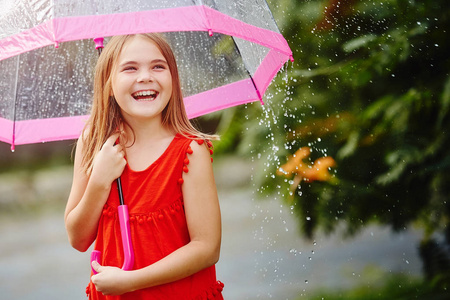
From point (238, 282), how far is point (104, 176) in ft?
10.3

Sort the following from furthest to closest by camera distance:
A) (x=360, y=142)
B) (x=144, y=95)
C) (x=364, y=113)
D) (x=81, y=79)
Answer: (x=360, y=142) < (x=364, y=113) < (x=81, y=79) < (x=144, y=95)

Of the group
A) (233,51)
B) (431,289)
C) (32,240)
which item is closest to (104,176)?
(233,51)

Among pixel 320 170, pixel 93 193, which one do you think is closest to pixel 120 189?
pixel 93 193

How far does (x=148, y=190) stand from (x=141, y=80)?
1.03 feet

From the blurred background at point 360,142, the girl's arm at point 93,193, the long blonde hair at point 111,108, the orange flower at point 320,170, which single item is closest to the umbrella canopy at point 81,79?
the long blonde hair at point 111,108

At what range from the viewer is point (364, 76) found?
3602 mm

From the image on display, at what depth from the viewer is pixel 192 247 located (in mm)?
1840

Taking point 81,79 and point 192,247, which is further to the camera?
point 81,79

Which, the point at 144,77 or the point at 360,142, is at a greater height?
the point at 360,142

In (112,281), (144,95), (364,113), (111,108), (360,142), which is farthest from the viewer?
(360,142)

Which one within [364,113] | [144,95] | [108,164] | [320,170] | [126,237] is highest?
[364,113]

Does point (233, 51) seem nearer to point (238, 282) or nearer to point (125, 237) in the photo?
point (125, 237)

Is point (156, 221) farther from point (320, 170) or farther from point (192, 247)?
point (320, 170)

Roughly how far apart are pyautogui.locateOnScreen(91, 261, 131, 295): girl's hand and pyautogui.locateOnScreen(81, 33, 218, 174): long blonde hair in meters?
0.31
